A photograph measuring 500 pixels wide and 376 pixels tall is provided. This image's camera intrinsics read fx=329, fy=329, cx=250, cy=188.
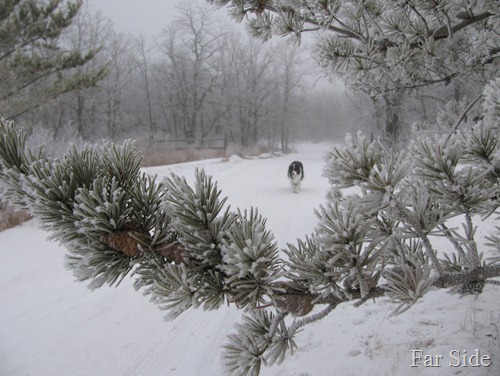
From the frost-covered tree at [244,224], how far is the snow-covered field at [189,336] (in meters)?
1.81

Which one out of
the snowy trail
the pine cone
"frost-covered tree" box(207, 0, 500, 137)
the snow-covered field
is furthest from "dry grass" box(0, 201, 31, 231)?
the pine cone

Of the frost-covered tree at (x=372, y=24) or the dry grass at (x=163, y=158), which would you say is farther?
the dry grass at (x=163, y=158)

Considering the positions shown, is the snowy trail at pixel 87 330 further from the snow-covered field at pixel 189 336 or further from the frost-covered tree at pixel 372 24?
the frost-covered tree at pixel 372 24

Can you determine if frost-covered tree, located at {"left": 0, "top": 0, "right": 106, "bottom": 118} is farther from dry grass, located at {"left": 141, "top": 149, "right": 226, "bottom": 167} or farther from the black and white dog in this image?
the black and white dog

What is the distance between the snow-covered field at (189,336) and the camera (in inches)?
108

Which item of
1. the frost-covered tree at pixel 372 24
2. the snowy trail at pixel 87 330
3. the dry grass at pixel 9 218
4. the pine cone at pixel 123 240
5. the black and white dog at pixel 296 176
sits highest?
the frost-covered tree at pixel 372 24

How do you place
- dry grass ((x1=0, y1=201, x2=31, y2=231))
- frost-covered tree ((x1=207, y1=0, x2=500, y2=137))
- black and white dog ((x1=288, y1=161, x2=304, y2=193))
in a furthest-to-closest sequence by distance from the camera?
black and white dog ((x1=288, y1=161, x2=304, y2=193)) → dry grass ((x1=0, y1=201, x2=31, y2=231)) → frost-covered tree ((x1=207, y1=0, x2=500, y2=137))

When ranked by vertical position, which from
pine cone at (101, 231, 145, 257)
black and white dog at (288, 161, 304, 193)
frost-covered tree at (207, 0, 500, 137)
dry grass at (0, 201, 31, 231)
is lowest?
dry grass at (0, 201, 31, 231)

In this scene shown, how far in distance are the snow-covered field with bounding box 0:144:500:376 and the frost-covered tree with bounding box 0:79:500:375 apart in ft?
5.95

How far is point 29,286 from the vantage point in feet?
14.9

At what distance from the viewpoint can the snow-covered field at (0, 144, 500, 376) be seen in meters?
2.75

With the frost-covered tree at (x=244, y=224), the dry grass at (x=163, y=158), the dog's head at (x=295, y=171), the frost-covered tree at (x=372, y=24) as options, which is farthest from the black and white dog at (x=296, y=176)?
the frost-covered tree at (x=244, y=224)

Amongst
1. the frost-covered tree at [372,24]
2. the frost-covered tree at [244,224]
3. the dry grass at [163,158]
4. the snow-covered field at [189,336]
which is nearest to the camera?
the frost-covered tree at [244,224]

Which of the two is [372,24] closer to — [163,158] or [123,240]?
[123,240]
